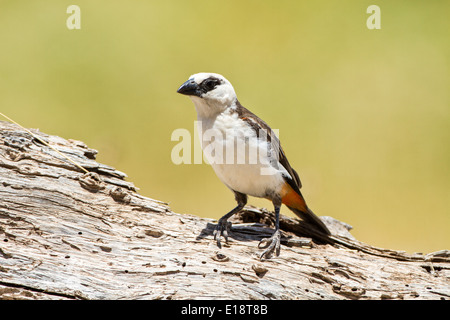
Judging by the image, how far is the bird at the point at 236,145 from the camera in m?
5.43

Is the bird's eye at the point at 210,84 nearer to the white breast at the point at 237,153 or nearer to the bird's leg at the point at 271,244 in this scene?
the white breast at the point at 237,153

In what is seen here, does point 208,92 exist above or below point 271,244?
above

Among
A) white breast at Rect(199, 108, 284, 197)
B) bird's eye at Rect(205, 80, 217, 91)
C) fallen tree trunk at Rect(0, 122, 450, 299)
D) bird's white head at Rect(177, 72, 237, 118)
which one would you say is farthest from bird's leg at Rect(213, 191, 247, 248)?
bird's eye at Rect(205, 80, 217, 91)

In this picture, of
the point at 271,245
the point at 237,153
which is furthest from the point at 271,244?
the point at 237,153

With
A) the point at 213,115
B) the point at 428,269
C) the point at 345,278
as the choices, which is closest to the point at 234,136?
the point at 213,115

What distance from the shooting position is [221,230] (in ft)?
19.2

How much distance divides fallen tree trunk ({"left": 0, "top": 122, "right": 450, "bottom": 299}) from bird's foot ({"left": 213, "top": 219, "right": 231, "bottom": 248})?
0.09m

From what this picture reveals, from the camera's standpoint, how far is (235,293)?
197 inches

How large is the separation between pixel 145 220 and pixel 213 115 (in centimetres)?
142

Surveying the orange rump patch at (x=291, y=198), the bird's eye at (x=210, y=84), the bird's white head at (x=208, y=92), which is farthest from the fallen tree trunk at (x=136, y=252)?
the bird's eye at (x=210, y=84)

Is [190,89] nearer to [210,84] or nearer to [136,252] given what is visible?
[210,84]

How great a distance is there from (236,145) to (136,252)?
4.95 feet

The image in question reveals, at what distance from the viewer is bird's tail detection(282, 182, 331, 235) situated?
5.90 meters

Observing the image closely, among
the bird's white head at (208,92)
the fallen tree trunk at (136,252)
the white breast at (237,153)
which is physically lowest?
the fallen tree trunk at (136,252)
